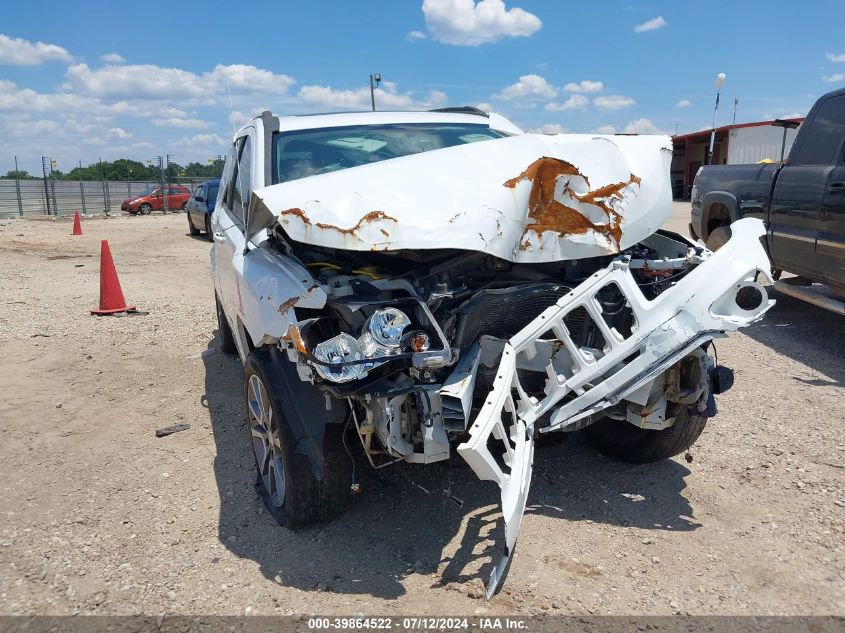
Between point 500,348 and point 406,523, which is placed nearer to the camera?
point 500,348

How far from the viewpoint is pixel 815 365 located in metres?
5.57

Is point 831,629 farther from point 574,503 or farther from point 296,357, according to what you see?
point 296,357

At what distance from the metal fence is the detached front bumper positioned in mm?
30158

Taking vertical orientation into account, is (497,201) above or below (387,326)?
above

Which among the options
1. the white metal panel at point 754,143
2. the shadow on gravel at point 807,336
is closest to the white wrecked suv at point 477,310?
the shadow on gravel at point 807,336

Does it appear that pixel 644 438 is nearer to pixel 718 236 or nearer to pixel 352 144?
pixel 352 144

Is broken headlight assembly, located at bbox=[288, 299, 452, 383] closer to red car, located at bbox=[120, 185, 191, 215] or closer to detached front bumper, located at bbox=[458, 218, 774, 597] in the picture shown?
detached front bumper, located at bbox=[458, 218, 774, 597]

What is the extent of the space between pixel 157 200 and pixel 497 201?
31508 millimetres

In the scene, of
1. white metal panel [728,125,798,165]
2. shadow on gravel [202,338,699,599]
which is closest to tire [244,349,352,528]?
shadow on gravel [202,338,699,599]

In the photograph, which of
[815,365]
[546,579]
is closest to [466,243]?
[546,579]

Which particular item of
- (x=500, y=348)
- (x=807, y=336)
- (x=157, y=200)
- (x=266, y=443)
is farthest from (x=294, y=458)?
(x=157, y=200)

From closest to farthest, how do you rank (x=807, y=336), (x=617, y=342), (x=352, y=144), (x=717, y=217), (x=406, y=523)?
1. (x=617, y=342)
2. (x=406, y=523)
3. (x=352, y=144)
4. (x=807, y=336)
5. (x=717, y=217)

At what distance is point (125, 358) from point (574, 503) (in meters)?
4.57

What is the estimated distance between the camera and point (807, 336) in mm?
6523
